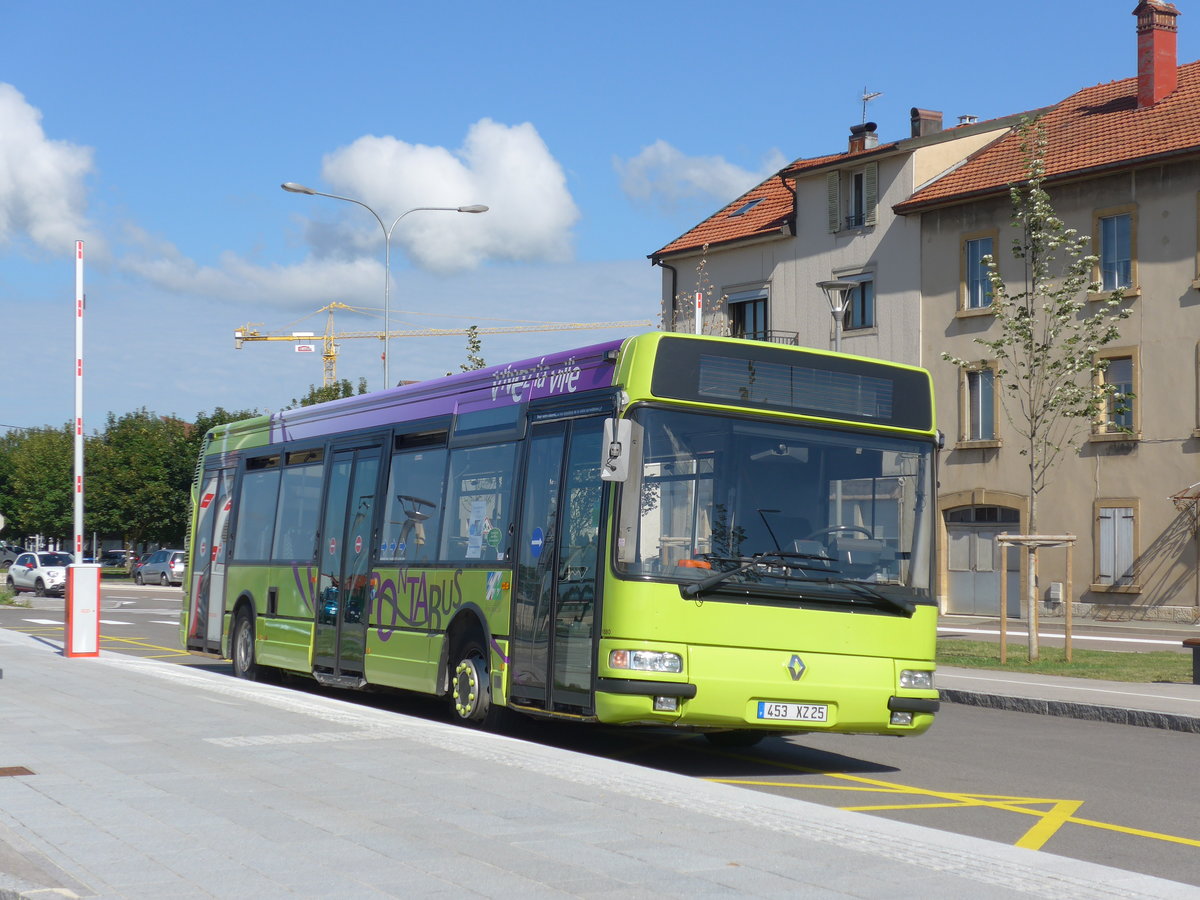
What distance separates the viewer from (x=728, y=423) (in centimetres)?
1052

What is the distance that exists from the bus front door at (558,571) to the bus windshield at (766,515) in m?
0.56

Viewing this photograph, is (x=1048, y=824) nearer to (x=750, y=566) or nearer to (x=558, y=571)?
(x=750, y=566)

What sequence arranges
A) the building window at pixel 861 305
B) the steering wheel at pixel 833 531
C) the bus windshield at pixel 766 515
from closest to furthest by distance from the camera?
the bus windshield at pixel 766 515
the steering wheel at pixel 833 531
the building window at pixel 861 305

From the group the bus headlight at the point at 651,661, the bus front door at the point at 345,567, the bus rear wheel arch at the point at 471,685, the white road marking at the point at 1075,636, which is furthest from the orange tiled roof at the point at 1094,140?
the bus headlight at the point at 651,661

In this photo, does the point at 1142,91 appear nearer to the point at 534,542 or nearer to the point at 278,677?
the point at 278,677

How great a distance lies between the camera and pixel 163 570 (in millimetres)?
64375

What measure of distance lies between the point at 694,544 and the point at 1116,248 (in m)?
30.3

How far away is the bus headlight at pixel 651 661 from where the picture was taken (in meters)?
10.1

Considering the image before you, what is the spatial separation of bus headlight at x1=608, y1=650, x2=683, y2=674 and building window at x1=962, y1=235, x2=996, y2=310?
3233cm

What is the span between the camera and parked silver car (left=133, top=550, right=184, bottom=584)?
63.8m

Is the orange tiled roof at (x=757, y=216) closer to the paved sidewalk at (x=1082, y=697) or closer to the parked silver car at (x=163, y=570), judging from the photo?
the parked silver car at (x=163, y=570)

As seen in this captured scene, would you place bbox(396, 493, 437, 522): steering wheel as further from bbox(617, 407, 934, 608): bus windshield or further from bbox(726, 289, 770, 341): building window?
bbox(726, 289, 770, 341): building window

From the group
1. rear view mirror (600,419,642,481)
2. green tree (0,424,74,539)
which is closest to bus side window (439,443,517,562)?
rear view mirror (600,419,642,481)

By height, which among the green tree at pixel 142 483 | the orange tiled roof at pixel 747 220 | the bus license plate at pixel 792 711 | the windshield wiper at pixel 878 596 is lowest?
the bus license plate at pixel 792 711
